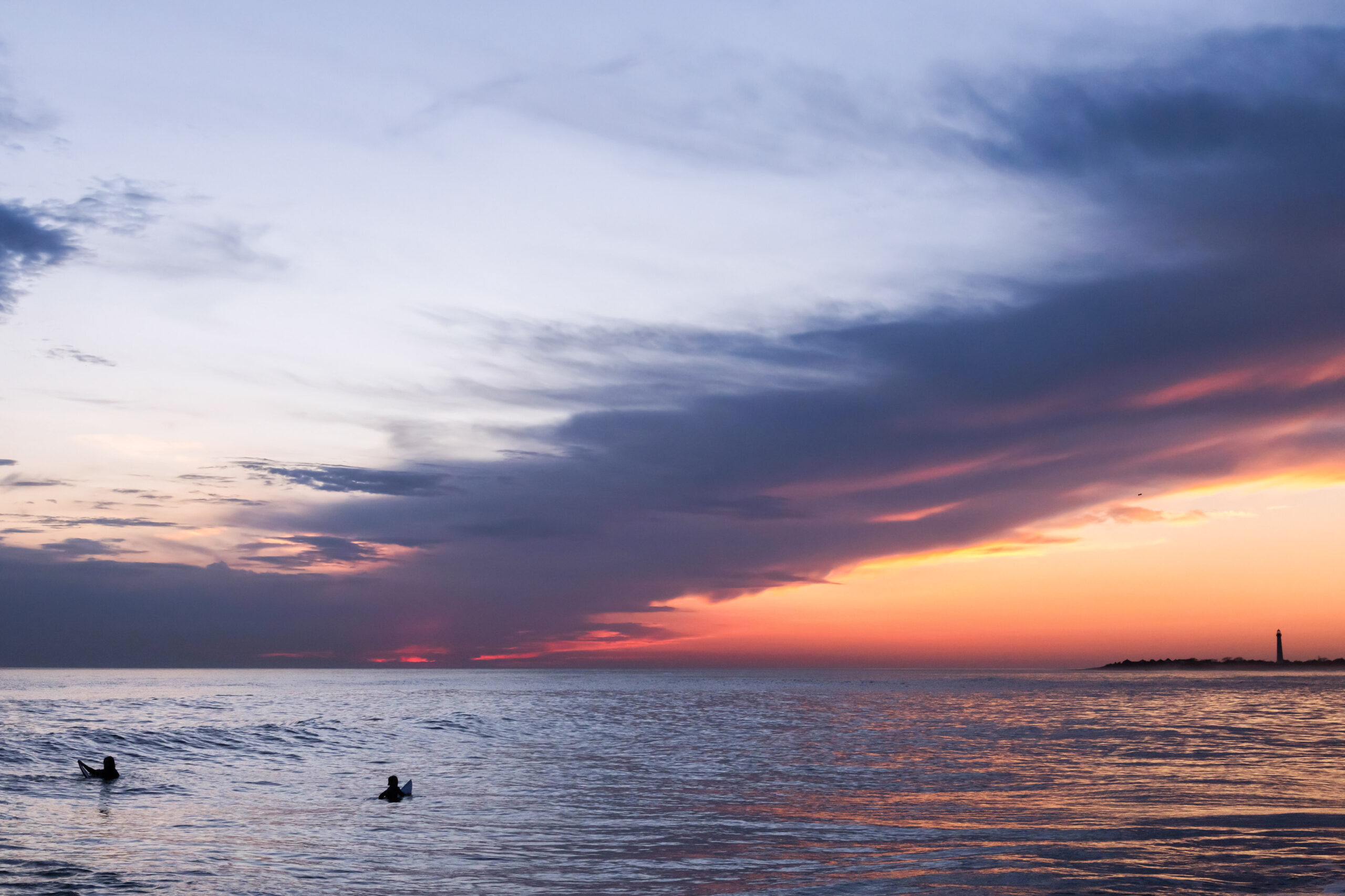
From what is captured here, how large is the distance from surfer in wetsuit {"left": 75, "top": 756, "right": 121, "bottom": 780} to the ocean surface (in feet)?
1.54

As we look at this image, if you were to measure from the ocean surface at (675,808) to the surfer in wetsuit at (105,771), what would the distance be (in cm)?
47

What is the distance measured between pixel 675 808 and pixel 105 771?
22.8m

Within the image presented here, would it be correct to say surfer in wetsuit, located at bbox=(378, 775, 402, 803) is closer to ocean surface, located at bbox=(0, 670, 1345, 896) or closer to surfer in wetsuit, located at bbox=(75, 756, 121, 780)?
ocean surface, located at bbox=(0, 670, 1345, 896)

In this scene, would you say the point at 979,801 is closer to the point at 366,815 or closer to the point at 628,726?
the point at 366,815

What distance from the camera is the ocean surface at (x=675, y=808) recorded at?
64.4 feet

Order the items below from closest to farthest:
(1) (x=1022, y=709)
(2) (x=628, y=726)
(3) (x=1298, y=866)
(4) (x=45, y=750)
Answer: (3) (x=1298, y=866)
(4) (x=45, y=750)
(2) (x=628, y=726)
(1) (x=1022, y=709)

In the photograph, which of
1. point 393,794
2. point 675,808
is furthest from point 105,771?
point 675,808

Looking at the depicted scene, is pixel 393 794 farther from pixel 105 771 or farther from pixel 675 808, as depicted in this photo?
pixel 105 771

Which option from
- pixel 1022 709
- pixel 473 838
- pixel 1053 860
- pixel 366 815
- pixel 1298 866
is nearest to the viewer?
pixel 1298 866

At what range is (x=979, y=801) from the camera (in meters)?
30.0

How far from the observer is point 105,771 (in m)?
35.1

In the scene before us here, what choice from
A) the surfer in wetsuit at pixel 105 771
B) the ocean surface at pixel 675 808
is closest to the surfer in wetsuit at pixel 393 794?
the ocean surface at pixel 675 808

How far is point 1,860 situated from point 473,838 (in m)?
10.9

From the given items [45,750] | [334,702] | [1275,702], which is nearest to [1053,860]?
[45,750]
